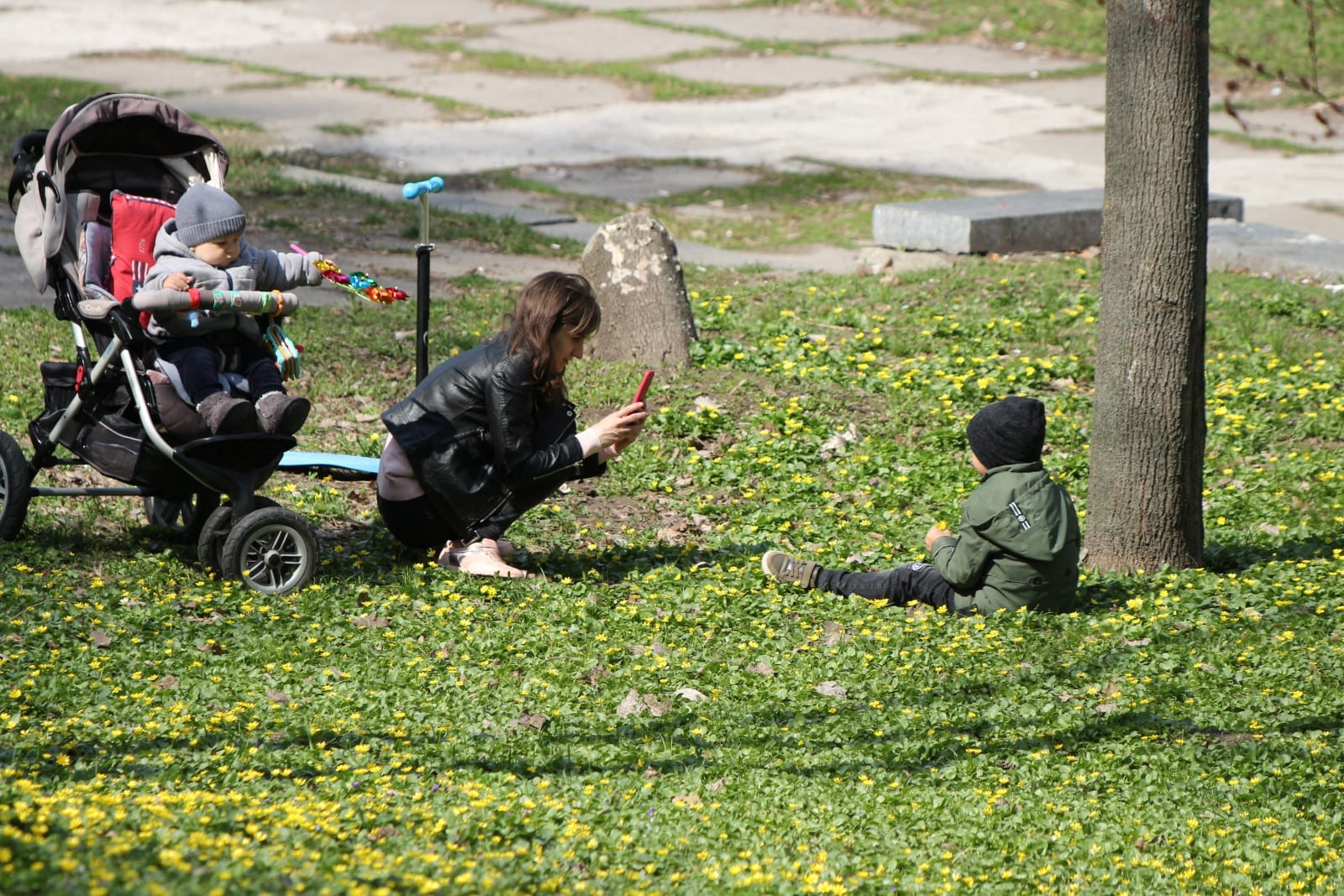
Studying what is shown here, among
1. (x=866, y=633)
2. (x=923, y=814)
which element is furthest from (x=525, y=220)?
(x=923, y=814)

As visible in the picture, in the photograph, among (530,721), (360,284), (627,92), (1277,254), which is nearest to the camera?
(530,721)

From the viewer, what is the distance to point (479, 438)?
6082mm

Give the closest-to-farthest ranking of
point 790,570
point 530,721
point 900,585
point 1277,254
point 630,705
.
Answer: point 530,721 < point 630,705 < point 900,585 < point 790,570 < point 1277,254

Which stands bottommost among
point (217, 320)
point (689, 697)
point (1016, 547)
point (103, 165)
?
point (689, 697)

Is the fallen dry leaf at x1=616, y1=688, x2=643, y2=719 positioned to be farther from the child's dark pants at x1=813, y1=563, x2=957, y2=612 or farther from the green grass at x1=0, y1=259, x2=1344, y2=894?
the child's dark pants at x1=813, y1=563, x2=957, y2=612

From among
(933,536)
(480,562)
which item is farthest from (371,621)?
(933,536)

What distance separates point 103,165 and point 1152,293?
448cm


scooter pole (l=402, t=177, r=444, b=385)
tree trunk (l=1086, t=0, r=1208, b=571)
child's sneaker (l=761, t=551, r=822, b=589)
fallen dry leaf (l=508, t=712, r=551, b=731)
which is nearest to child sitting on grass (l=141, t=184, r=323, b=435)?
scooter pole (l=402, t=177, r=444, b=385)

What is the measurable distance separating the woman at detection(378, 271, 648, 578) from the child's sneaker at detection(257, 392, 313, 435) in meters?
0.45

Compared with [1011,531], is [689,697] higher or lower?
lower

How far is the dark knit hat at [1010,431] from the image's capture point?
19.0ft

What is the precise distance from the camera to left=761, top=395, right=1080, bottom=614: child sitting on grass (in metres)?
5.74

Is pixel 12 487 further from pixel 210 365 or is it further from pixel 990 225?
pixel 990 225

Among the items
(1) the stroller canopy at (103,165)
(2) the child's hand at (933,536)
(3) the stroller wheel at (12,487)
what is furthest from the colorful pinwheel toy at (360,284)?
(2) the child's hand at (933,536)
